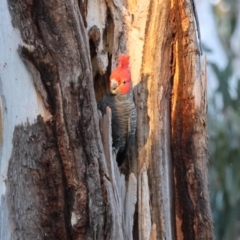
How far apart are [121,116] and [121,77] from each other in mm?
83

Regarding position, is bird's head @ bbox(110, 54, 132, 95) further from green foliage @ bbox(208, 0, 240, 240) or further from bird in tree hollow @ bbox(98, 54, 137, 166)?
green foliage @ bbox(208, 0, 240, 240)

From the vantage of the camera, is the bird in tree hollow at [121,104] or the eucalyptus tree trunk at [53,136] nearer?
the eucalyptus tree trunk at [53,136]

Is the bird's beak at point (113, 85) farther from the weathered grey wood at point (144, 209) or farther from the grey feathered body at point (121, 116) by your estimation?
the weathered grey wood at point (144, 209)

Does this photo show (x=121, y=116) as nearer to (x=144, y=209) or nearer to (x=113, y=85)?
(x=113, y=85)

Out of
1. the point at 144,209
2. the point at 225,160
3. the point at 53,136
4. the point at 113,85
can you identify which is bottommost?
the point at 144,209

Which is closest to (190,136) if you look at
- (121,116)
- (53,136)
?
(121,116)

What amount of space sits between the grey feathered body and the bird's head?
0.01m

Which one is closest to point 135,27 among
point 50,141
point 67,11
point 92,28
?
point 92,28

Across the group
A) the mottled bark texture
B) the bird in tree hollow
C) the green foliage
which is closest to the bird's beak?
the bird in tree hollow

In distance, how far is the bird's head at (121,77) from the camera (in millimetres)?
1065

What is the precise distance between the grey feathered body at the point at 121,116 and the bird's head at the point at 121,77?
0.04 ft

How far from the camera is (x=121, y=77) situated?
3.50 feet

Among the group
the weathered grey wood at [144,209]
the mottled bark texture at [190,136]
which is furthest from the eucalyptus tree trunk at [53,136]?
the mottled bark texture at [190,136]

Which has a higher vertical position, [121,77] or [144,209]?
[121,77]
